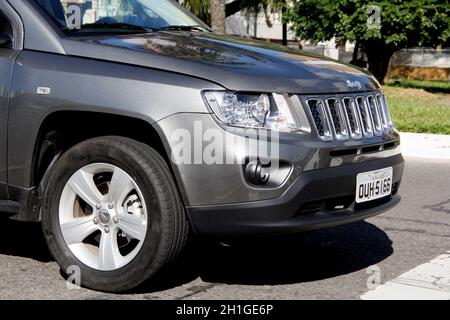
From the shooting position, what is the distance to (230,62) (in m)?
4.56

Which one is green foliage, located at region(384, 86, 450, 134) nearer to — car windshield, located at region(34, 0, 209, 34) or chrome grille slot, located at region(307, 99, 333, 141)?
car windshield, located at region(34, 0, 209, 34)

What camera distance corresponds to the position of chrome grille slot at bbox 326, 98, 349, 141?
4.62 meters

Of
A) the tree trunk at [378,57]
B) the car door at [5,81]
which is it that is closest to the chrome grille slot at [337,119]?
the car door at [5,81]

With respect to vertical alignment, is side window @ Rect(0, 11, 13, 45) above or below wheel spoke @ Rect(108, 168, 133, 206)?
above

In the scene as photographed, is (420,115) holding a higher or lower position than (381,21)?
lower

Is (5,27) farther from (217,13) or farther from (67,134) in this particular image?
(217,13)

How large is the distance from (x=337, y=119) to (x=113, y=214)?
1295 mm

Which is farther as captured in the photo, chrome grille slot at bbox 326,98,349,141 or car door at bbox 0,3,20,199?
car door at bbox 0,3,20,199

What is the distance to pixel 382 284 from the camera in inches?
195

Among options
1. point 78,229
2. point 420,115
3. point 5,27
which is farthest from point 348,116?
point 420,115

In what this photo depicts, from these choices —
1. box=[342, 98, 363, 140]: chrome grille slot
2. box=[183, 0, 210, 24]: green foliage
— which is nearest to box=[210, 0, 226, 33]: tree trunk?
box=[183, 0, 210, 24]: green foliage

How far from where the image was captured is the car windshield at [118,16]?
5.05 meters

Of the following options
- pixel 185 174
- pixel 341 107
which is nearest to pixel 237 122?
pixel 185 174

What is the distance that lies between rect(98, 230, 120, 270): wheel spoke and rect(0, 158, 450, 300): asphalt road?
0.53ft
